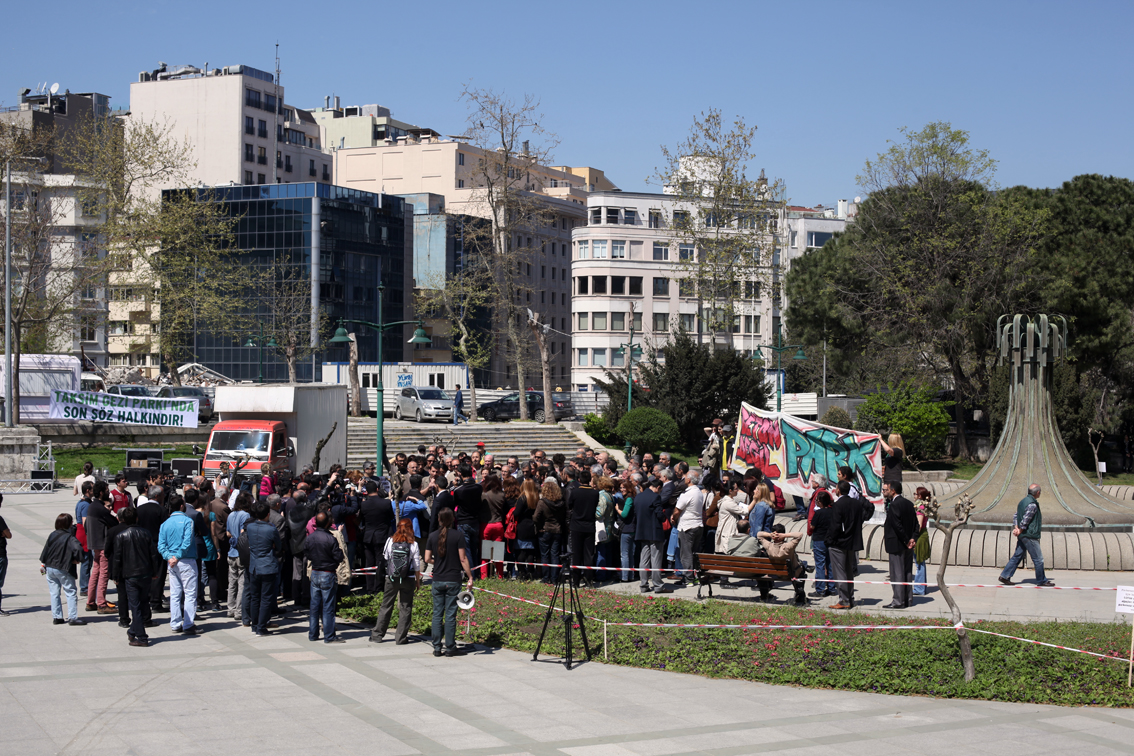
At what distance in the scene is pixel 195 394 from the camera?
51875 millimetres

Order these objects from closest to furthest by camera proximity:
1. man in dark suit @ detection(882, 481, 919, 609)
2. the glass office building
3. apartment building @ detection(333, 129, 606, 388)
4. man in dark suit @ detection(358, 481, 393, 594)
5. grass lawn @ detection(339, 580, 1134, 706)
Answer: grass lawn @ detection(339, 580, 1134, 706) < man in dark suit @ detection(882, 481, 919, 609) < man in dark suit @ detection(358, 481, 393, 594) < the glass office building < apartment building @ detection(333, 129, 606, 388)

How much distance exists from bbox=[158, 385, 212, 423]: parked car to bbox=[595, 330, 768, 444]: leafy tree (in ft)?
56.5

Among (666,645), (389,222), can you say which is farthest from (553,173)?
(666,645)

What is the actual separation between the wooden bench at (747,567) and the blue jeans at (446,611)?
4.05 m

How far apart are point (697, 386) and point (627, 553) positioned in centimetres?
2868

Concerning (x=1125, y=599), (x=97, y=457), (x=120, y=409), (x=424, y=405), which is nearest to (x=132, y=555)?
(x=1125, y=599)

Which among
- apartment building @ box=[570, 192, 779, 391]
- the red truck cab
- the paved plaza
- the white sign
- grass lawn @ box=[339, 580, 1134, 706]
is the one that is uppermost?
apartment building @ box=[570, 192, 779, 391]

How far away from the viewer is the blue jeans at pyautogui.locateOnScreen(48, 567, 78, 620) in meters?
13.7

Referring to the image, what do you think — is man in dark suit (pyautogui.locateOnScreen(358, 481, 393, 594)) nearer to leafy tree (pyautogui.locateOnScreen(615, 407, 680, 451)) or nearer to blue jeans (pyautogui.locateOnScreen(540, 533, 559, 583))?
blue jeans (pyautogui.locateOnScreen(540, 533, 559, 583))

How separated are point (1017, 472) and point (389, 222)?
7473 centimetres

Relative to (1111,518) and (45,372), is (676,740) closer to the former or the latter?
(1111,518)

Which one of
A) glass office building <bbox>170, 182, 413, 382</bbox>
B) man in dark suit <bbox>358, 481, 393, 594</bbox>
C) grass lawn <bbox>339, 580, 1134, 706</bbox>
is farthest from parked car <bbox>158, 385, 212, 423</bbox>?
grass lawn <bbox>339, 580, 1134, 706</bbox>

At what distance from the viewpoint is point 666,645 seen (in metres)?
12.3

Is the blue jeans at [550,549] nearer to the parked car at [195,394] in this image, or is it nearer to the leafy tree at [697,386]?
the leafy tree at [697,386]
